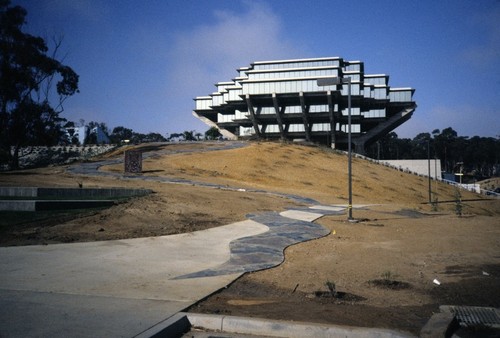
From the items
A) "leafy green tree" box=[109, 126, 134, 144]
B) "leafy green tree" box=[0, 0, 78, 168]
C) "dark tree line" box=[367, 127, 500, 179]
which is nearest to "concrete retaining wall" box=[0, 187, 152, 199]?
"leafy green tree" box=[0, 0, 78, 168]

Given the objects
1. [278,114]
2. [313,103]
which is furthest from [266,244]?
[313,103]

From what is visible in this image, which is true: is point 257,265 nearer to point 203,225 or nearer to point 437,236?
point 203,225

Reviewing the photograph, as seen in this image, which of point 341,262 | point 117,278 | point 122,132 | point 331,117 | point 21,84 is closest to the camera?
point 117,278

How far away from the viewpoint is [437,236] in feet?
42.8

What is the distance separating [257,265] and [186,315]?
3.50 meters

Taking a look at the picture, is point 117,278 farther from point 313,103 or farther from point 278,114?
point 313,103

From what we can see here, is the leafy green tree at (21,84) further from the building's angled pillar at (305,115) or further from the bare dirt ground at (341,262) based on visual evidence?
the building's angled pillar at (305,115)

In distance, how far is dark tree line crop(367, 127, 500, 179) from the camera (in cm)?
13012

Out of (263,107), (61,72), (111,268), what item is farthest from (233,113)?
(111,268)

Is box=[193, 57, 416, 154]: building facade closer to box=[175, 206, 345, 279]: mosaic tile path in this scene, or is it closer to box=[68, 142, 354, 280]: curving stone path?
box=[68, 142, 354, 280]: curving stone path

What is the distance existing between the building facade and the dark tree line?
39022 mm

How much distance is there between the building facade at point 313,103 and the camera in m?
80.6

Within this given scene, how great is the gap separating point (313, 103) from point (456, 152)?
76.3 m

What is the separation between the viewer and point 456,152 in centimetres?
13138
